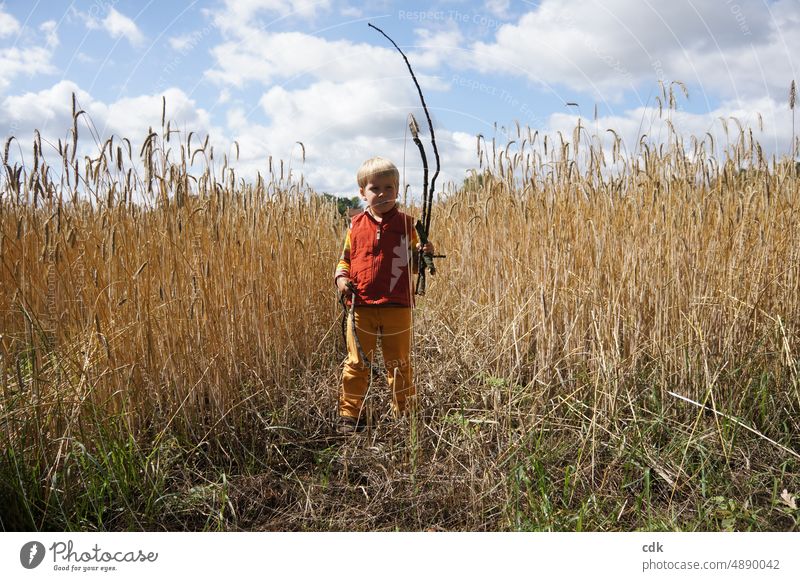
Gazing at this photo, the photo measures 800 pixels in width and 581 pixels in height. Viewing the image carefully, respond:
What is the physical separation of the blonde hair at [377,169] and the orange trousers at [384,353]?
47cm

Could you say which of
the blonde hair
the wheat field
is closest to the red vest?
the blonde hair

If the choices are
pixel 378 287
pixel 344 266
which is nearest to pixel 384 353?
pixel 378 287

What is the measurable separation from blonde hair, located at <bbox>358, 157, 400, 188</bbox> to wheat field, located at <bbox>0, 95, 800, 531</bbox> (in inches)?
20.5

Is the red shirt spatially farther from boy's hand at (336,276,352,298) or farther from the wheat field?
the wheat field

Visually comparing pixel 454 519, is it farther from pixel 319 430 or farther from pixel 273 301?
pixel 273 301

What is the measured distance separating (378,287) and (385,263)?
89mm

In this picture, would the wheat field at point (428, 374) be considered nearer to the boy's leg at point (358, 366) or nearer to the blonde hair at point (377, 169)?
the boy's leg at point (358, 366)

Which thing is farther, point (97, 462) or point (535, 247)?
point (535, 247)

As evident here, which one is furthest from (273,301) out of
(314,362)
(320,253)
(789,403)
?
(789,403)

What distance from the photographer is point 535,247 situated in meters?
2.27

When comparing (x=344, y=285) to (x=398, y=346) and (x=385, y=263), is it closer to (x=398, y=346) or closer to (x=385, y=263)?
(x=385, y=263)

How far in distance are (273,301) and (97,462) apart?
905 mm

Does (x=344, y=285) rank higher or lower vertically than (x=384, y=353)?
higher

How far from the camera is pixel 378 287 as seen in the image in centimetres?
193
